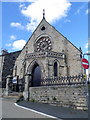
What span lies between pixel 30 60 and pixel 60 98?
10329 millimetres

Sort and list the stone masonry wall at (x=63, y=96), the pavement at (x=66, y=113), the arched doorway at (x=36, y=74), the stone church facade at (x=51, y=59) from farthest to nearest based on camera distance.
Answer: the arched doorway at (x=36, y=74), the stone church facade at (x=51, y=59), the stone masonry wall at (x=63, y=96), the pavement at (x=66, y=113)

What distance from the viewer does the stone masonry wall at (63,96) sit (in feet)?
32.0

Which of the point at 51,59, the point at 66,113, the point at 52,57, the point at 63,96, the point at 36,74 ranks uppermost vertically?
the point at 52,57

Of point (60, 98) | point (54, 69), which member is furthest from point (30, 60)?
point (60, 98)

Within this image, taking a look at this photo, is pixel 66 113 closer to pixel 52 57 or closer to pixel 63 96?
pixel 63 96

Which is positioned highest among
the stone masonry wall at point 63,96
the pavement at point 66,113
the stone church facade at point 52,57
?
the stone church facade at point 52,57

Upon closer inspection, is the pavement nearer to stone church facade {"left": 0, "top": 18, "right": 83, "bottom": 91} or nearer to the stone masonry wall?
the stone masonry wall

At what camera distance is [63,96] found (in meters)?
11.0

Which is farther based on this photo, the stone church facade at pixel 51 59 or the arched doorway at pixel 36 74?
the arched doorway at pixel 36 74

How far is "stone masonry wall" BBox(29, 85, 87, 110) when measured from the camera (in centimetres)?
975

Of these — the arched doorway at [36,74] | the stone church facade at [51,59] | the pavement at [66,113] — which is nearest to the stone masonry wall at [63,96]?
the pavement at [66,113]

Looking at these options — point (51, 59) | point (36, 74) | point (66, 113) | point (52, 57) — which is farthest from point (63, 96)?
point (36, 74)

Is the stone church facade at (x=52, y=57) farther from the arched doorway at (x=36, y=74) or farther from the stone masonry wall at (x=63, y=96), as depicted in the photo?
the stone masonry wall at (x=63, y=96)

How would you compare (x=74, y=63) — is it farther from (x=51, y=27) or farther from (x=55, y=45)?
(x=51, y=27)
